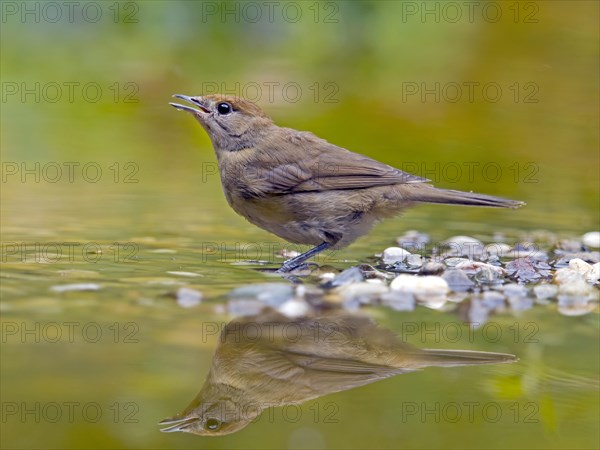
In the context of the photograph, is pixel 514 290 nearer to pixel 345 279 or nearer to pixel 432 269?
pixel 432 269

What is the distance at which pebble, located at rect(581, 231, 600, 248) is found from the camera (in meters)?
6.95

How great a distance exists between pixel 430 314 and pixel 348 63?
30.1 ft

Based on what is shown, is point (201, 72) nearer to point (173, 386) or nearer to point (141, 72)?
point (141, 72)

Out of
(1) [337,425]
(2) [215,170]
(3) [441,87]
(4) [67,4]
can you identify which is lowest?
(1) [337,425]

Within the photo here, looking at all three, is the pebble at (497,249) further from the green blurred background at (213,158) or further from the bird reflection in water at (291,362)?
the bird reflection in water at (291,362)

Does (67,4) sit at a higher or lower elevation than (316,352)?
higher

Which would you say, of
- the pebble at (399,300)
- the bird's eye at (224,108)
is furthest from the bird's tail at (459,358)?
the bird's eye at (224,108)

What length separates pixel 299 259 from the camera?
609 cm

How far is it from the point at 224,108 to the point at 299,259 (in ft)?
4.22

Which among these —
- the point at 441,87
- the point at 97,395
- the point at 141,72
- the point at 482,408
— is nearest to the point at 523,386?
the point at 482,408

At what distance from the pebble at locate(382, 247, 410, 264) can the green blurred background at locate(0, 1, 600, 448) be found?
0.75 feet

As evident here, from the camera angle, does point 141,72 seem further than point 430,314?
Yes

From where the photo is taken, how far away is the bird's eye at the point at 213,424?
Result: 3.36 metres

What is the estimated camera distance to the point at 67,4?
14.3 metres
